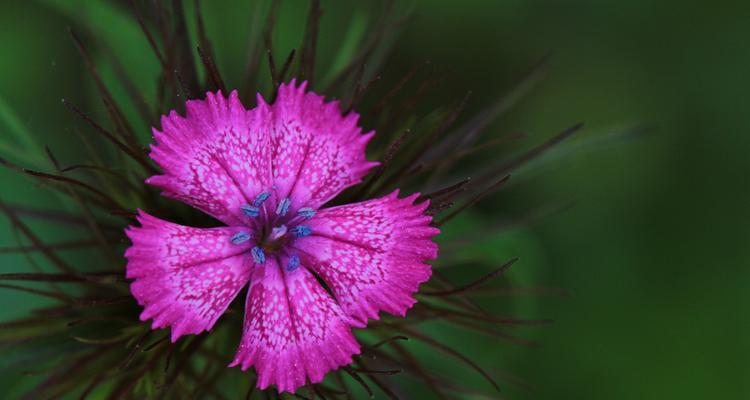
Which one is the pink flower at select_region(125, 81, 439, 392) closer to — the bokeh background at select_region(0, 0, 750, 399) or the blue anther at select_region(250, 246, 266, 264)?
the blue anther at select_region(250, 246, 266, 264)

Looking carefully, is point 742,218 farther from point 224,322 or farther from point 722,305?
point 224,322

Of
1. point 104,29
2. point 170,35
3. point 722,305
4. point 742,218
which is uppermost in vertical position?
point 104,29

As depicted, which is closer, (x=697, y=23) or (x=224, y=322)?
(x=224, y=322)

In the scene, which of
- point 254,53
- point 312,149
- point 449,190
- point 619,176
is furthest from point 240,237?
point 619,176

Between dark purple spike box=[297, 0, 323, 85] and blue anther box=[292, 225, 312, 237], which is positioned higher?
dark purple spike box=[297, 0, 323, 85]

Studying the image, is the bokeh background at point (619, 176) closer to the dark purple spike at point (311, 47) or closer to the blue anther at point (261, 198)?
the dark purple spike at point (311, 47)

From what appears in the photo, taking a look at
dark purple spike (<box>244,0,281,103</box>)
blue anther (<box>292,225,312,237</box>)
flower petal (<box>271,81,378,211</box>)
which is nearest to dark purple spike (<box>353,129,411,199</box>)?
flower petal (<box>271,81,378,211</box>)

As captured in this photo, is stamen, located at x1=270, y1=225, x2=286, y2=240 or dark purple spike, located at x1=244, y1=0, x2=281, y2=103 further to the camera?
dark purple spike, located at x1=244, y1=0, x2=281, y2=103

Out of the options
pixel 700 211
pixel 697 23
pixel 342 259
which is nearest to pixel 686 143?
pixel 700 211
